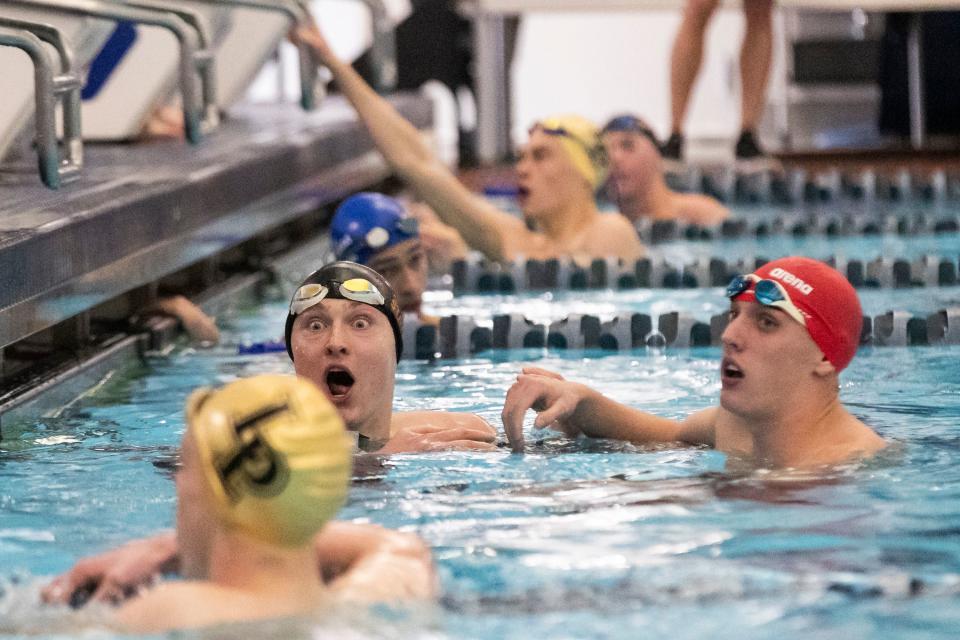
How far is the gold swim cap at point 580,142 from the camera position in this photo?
6.98 metres

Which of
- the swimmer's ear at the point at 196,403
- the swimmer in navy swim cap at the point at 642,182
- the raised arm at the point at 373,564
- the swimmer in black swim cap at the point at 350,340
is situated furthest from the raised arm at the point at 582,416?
the swimmer in navy swim cap at the point at 642,182

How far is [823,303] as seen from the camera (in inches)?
157

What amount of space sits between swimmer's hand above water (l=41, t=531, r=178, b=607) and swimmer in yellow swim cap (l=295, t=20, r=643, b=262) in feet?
11.4

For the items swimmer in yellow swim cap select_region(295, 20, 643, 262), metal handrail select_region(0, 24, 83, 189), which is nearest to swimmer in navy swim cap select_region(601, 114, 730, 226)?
swimmer in yellow swim cap select_region(295, 20, 643, 262)

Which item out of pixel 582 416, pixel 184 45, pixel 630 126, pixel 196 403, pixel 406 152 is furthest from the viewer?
pixel 630 126

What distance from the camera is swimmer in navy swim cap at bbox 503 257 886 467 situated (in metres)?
3.98

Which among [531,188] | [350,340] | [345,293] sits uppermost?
[531,188]

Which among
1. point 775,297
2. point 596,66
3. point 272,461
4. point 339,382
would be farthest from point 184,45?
point 596,66

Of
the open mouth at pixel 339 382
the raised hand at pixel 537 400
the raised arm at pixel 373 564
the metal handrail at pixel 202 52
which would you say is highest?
the metal handrail at pixel 202 52

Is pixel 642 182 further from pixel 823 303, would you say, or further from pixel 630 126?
pixel 823 303

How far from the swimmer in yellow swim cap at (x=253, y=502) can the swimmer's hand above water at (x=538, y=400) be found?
1336mm

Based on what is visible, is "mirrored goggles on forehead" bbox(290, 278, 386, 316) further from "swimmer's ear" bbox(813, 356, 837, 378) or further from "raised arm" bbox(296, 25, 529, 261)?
"raised arm" bbox(296, 25, 529, 261)

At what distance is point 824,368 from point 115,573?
1818 millimetres

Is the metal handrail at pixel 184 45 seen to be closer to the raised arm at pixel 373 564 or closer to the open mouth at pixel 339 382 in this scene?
the open mouth at pixel 339 382
